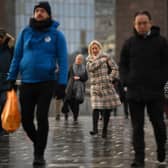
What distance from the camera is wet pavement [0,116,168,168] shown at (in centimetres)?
852

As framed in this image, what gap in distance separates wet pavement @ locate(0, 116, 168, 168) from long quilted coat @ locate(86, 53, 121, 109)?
1.94ft

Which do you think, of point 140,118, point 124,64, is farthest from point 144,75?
point 140,118

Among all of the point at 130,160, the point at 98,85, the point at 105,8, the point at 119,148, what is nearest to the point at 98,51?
the point at 98,85

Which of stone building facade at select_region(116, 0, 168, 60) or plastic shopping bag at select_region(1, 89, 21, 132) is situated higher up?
stone building facade at select_region(116, 0, 168, 60)

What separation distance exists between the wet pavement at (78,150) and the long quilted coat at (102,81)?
591 mm

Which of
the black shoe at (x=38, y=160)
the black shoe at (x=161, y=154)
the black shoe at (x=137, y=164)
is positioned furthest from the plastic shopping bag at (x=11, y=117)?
the black shoe at (x=161, y=154)

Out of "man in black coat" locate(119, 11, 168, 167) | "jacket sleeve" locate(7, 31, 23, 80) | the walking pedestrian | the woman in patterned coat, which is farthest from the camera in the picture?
the walking pedestrian

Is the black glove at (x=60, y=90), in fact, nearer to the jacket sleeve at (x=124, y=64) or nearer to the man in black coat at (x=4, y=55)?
the jacket sleeve at (x=124, y=64)

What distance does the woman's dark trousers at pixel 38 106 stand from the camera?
816cm

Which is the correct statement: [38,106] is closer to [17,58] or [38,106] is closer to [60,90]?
[60,90]

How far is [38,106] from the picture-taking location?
8164 mm

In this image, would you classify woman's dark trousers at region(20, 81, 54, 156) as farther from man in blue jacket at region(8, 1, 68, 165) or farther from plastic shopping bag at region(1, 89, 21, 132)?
plastic shopping bag at region(1, 89, 21, 132)

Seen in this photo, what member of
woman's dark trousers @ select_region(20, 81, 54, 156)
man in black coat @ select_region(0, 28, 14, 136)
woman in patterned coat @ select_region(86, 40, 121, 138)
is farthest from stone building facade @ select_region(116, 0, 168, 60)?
woman's dark trousers @ select_region(20, 81, 54, 156)

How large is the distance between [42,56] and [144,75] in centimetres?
120
